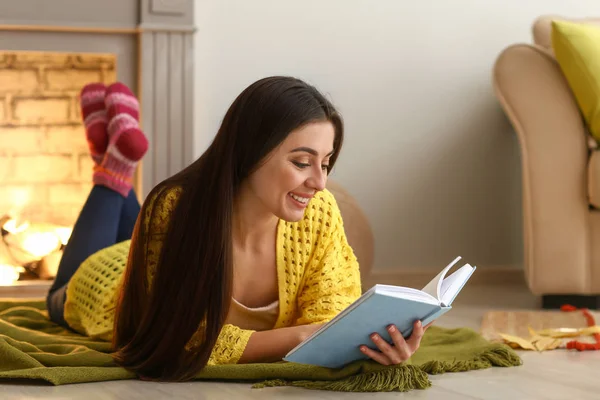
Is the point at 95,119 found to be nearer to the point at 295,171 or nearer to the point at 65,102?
the point at 65,102

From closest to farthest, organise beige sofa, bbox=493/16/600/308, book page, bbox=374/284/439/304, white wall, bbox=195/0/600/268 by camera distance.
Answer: book page, bbox=374/284/439/304, beige sofa, bbox=493/16/600/308, white wall, bbox=195/0/600/268

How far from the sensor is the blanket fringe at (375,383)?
5.14 feet

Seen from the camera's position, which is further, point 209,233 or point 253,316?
point 253,316

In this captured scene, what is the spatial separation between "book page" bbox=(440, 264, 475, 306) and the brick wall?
1.83 m

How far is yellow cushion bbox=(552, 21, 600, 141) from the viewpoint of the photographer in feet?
8.80

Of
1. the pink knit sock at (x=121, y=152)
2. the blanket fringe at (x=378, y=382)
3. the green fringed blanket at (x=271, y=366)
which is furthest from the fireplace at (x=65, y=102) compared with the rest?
the blanket fringe at (x=378, y=382)

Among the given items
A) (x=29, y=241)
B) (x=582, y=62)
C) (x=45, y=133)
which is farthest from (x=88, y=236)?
(x=582, y=62)

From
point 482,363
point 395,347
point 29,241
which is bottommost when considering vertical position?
point 29,241

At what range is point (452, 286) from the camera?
148 cm

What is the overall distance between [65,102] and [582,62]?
163 cm

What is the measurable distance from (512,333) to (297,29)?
4.60 feet

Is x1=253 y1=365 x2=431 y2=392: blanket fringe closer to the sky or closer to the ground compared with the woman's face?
closer to the ground

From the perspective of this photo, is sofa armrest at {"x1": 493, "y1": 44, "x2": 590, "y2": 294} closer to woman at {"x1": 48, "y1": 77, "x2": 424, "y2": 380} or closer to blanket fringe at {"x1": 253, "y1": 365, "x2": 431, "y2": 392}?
woman at {"x1": 48, "y1": 77, "x2": 424, "y2": 380}

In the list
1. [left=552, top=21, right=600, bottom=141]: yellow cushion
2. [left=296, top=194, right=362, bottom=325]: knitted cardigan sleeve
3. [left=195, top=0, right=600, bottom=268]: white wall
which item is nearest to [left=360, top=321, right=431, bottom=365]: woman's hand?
[left=296, top=194, right=362, bottom=325]: knitted cardigan sleeve
